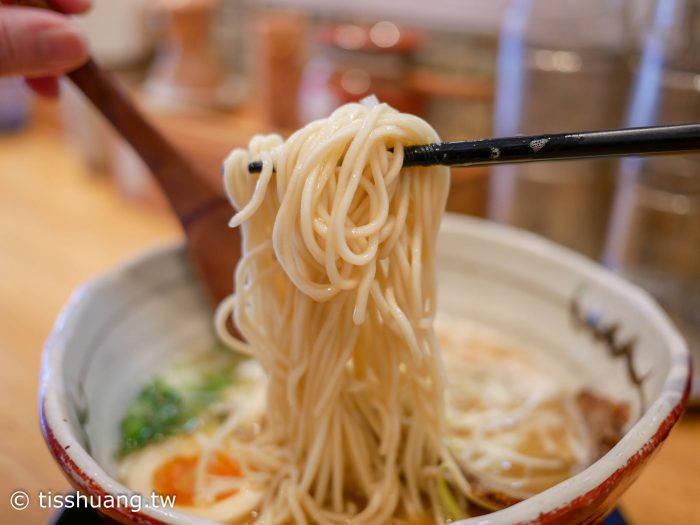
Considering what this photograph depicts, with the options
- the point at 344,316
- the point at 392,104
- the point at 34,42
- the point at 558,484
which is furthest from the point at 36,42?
the point at 392,104

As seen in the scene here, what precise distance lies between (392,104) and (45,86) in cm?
93

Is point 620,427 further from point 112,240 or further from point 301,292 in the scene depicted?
→ point 112,240

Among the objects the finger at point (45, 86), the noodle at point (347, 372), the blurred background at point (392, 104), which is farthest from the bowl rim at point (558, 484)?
the finger at point (45, 86)

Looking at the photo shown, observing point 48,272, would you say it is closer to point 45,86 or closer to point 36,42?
point 45,86

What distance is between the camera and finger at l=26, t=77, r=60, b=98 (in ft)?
4.00

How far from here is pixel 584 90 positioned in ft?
4.64

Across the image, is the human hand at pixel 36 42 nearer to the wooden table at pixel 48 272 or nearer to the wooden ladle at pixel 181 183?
the wooden ladle at pixel 181 183

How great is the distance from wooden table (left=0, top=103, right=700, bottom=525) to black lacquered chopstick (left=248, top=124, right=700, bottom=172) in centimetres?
62

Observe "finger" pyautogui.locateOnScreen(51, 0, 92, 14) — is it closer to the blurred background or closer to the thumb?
the thumb

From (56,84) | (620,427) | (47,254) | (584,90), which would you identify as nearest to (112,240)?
(47,254)

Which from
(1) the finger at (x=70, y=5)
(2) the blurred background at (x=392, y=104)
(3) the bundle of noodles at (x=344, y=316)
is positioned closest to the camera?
(3) the bundle of noodles at (x=344, y=316)

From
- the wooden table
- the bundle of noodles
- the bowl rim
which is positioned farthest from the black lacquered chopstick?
the wooden table

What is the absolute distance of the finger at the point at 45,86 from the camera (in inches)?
48.1

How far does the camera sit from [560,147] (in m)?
0.66
